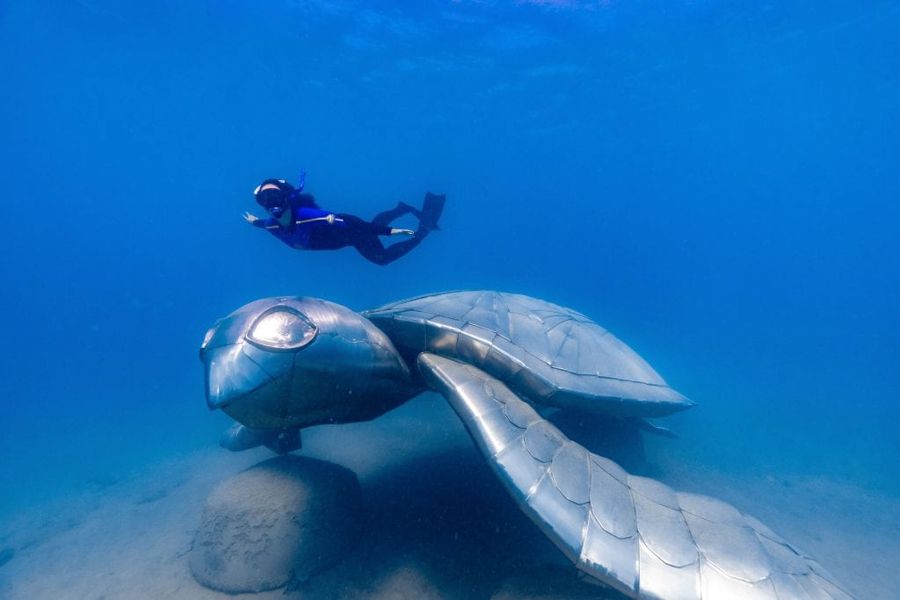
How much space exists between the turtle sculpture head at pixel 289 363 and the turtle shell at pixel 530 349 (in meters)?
0.90

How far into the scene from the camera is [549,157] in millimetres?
51125

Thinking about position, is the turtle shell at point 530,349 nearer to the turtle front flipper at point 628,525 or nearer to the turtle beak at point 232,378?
the turtle front flipper at point 628,525

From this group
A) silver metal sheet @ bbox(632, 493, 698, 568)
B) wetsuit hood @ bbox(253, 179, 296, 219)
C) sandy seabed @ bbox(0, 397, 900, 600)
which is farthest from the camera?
wetsuit hood @ bbox(253, 179, 296, 219)

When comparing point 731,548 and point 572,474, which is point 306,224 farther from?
point 731,548

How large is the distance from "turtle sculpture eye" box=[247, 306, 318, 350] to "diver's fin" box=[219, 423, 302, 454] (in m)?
2.20

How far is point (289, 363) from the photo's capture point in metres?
2.99

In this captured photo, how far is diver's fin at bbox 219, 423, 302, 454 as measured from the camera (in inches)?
199

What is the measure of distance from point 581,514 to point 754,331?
1562 inches

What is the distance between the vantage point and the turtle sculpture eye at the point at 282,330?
Answer: 2.96m

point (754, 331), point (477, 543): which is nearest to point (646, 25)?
point (754, 331)

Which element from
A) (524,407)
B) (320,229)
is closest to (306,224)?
(320,229)

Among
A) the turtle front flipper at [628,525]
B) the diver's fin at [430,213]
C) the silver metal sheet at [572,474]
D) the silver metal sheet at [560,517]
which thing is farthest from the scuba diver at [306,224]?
the silver metal sheet at [560,517]

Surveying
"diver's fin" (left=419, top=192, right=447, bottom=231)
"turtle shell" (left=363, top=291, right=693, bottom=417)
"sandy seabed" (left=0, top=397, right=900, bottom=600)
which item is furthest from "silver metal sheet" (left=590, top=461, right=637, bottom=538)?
"diver's fin" (left=419, top=192, right=447, bottom=231)

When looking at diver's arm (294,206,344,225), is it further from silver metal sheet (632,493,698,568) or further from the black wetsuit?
silver metal sheet (632,493,698,568)
